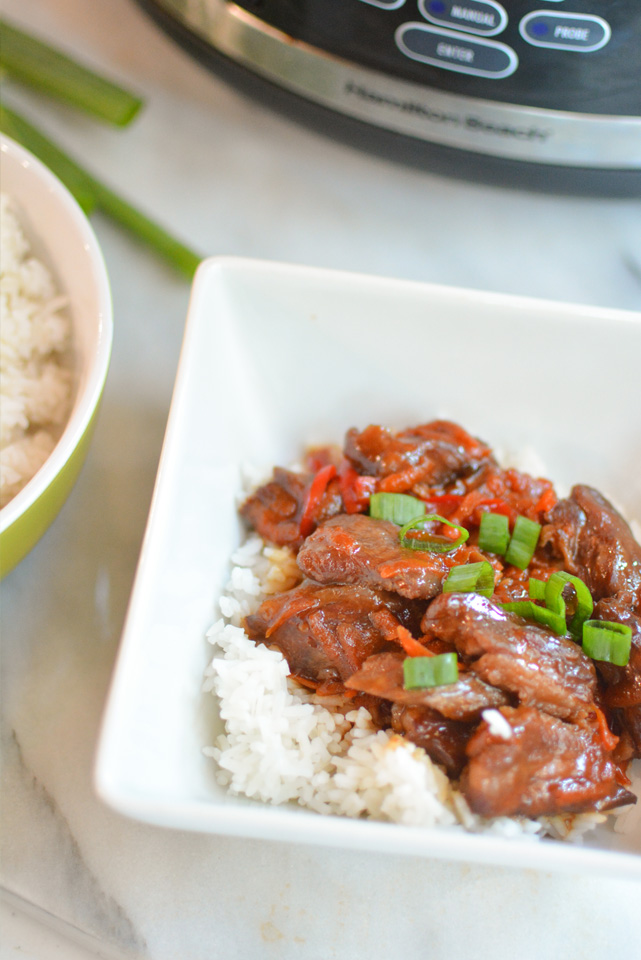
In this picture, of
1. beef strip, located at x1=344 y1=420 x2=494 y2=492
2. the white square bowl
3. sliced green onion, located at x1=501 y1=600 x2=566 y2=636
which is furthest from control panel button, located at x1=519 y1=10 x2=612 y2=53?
sliced green onion, located at x1=501 y1=600 x2=566 y2=636

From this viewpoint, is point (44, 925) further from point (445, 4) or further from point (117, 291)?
point (445, 4)

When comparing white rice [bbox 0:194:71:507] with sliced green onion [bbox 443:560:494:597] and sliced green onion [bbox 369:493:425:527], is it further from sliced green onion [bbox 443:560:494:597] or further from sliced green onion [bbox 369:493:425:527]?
sliced green onion [bbox 443:560:494:597]

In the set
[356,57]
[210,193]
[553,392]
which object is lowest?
[553,392]

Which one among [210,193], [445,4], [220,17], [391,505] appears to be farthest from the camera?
[210,193]

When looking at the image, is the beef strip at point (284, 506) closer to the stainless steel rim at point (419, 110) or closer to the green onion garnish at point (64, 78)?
the stainless steel rim at point (419, 110)

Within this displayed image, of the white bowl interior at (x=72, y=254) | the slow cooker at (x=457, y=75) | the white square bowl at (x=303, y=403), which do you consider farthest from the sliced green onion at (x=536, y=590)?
the slow cooker at (x=457, y=75)

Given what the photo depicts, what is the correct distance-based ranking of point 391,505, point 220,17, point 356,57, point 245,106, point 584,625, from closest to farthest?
point 584,625 → point 391,505 → point 356,57 → point 220,17 → point 245,106

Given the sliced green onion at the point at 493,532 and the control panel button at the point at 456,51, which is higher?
the control panel button at the point at 456,51

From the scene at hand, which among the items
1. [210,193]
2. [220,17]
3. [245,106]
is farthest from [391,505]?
[245,106]
